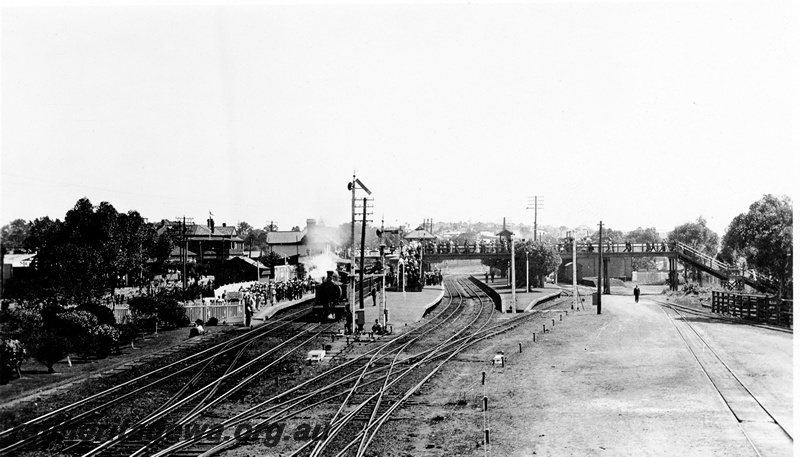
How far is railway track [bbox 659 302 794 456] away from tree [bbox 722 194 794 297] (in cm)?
864

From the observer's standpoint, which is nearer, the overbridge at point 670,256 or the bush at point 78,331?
the bush at point 78,331

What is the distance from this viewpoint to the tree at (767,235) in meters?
30.0

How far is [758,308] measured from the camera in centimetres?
3139

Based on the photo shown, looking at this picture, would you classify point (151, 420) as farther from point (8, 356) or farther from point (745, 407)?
point (745, 407)

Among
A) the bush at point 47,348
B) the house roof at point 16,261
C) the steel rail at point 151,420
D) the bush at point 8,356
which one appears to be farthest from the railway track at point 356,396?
the house roof at point 16,261

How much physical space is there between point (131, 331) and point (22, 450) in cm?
1322

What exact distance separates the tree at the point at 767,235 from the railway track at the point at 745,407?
864 cm

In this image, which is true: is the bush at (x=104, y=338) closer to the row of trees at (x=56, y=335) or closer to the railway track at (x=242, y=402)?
the row of trees at (x=56, y=335)

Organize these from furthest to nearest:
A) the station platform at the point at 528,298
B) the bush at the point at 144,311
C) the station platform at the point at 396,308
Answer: the station platform at the point at 528,298 < the station platform at the point at 396,308 < the bush at the point at 144,311

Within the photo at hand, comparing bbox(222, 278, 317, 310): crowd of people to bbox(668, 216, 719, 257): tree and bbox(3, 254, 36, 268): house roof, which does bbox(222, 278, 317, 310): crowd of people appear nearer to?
bbox(3, 254, 36, 268): house roof

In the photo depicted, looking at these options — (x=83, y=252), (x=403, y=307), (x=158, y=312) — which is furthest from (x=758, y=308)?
(x=83, y=252)

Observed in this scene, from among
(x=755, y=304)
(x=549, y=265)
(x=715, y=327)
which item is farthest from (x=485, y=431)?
(x=549, y=265)

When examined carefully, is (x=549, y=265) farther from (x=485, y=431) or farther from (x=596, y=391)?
(x=485, y=431)

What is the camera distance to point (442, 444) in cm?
1298
